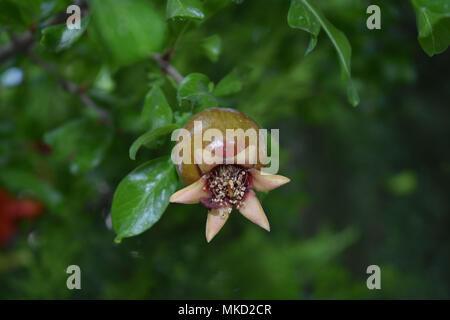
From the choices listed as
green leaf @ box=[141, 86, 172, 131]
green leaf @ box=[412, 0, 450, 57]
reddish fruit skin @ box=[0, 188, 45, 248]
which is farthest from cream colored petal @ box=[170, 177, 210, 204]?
reddish fruit skin @ box=[0, 188, 45, 248]

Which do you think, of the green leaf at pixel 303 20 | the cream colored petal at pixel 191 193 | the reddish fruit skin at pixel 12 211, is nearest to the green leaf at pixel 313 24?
the green leaf at pixel 303 20

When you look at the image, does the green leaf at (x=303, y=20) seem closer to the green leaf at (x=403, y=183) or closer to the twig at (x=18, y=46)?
the twig at (x=18, y=46)

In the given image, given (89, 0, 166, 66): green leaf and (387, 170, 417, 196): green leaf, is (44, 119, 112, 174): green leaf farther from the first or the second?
(387, 170, 417, 196): green leaf

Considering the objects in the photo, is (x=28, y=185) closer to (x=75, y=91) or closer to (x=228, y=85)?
(x=75, y=91)

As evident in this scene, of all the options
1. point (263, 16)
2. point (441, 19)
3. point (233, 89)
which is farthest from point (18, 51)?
point (441, 19)

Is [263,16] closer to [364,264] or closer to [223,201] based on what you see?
[223,201]

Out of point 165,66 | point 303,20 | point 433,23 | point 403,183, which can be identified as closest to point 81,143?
point 165,66
